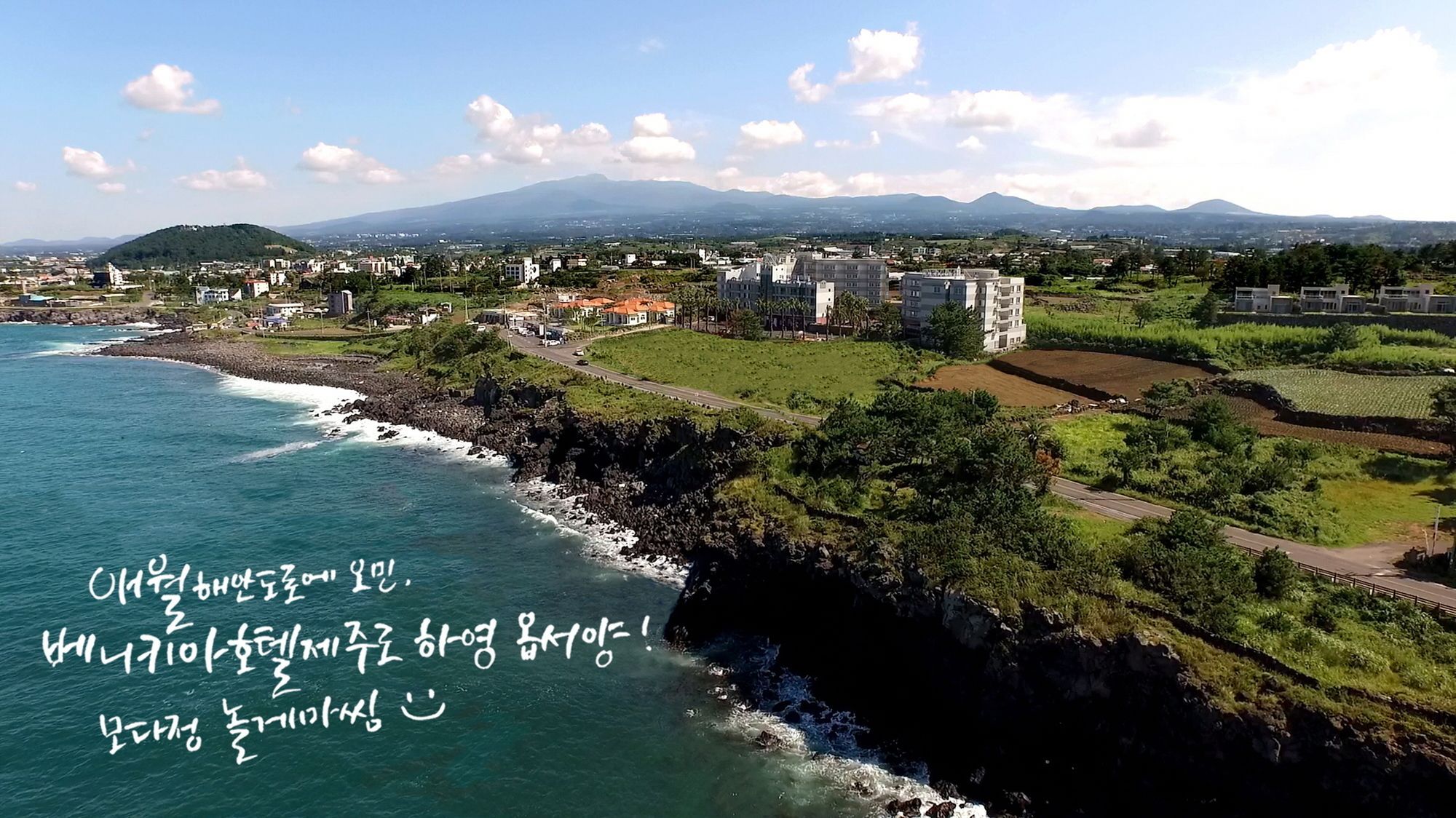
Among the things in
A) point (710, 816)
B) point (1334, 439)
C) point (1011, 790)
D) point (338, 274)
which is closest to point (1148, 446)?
point (1334, 439)

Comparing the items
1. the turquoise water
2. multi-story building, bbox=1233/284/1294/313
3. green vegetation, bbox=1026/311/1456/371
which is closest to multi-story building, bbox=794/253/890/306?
green vegetation, bbox=1026/311/1456/371

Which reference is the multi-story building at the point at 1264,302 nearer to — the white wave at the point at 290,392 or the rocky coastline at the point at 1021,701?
the rocky coastline at the point at 1021,701

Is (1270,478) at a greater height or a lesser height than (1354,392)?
lesser

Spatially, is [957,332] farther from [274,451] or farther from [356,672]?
[356,672]

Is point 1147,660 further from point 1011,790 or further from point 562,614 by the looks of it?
point 562,614

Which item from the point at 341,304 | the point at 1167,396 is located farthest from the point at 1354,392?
the point at 341,304
